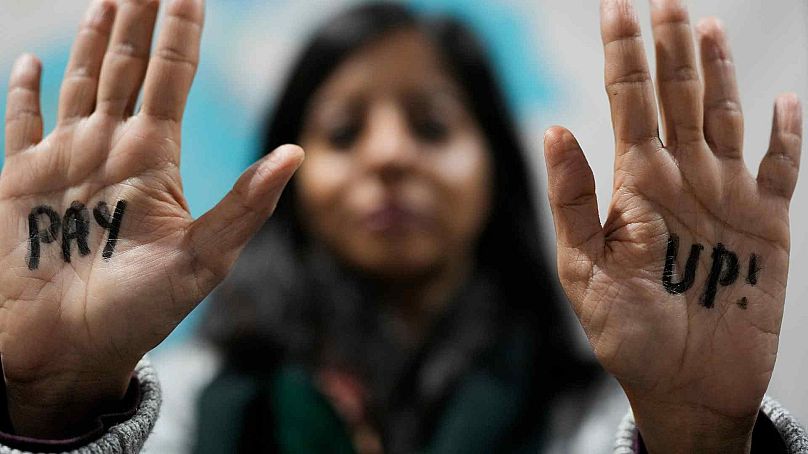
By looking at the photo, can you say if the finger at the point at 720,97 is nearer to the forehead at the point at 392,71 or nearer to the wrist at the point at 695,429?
the wrist at the point at 695,429

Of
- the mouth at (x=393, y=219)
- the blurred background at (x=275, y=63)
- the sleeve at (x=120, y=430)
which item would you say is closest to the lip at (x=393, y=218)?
the mouth at (x=393, y=219)

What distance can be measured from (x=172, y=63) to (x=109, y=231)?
0.17 m

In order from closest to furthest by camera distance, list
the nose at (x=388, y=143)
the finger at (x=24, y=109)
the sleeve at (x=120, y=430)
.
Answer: the sleeve at (x=120, y=430) → the finger at (x=24, y=109) → the nose at (x=388, y=143)

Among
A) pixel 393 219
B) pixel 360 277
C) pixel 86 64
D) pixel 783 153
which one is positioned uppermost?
pixel 86 64

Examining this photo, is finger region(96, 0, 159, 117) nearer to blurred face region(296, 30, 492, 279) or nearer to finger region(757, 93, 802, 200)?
blurred face region(296, 30, 492, 279)

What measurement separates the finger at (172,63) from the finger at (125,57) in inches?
1.2

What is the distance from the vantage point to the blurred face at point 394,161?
114 cm

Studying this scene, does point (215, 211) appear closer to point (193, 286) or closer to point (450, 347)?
point (193, 286)

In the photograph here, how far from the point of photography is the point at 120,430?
2.05ft

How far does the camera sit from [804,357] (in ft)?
3.68

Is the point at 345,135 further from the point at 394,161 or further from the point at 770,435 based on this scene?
the point at 770,435

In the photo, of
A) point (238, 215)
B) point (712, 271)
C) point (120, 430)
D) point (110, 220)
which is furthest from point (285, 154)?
point (712, 271)

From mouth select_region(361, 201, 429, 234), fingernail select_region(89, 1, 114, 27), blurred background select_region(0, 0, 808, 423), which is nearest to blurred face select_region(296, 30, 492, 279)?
mouth select_region(361, 201, 429, 234)

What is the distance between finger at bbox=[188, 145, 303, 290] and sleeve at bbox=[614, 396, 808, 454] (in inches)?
15.6
